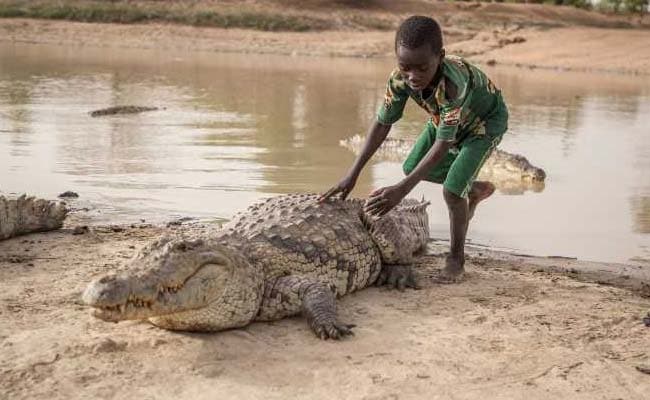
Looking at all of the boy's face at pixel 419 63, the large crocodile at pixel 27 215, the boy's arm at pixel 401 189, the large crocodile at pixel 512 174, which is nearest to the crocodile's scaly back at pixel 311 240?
the boy's arm at pixel 401 189

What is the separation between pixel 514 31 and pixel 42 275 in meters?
29.5

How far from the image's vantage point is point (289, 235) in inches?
161

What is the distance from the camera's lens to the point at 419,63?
12.9ft

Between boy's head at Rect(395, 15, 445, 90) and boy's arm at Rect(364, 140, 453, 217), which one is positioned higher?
boy's head at Rect(395, 15, 445, 90)

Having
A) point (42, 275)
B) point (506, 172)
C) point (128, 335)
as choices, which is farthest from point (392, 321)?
point (506, 172)

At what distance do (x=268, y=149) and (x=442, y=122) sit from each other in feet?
15.9

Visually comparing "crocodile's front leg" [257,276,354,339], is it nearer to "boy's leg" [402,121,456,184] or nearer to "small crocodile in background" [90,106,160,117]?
"boy's leg" [402,121,456,184]

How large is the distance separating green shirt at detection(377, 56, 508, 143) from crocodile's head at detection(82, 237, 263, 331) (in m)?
1.25

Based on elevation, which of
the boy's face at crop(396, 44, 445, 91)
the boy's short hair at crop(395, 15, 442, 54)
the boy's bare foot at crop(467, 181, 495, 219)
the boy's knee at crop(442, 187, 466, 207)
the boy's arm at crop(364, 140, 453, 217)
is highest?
the boy's short hair at crop(395, 15, 442, 54)

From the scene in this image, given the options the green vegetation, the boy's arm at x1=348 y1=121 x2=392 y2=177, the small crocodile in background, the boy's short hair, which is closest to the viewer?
the boy's short hair

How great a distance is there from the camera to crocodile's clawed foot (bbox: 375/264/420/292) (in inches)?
175

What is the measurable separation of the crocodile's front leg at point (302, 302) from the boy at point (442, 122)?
542 millimetres

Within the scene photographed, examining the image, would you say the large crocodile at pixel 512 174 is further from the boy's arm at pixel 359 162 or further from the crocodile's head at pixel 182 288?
the crocodile's head at pixel 182 288

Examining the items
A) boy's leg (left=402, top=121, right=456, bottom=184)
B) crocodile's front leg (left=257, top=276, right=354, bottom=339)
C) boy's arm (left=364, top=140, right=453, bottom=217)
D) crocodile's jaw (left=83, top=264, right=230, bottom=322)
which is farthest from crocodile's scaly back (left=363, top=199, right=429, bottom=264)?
crocodile's jaw (left=83, top=264, right=230, bottom=322)
